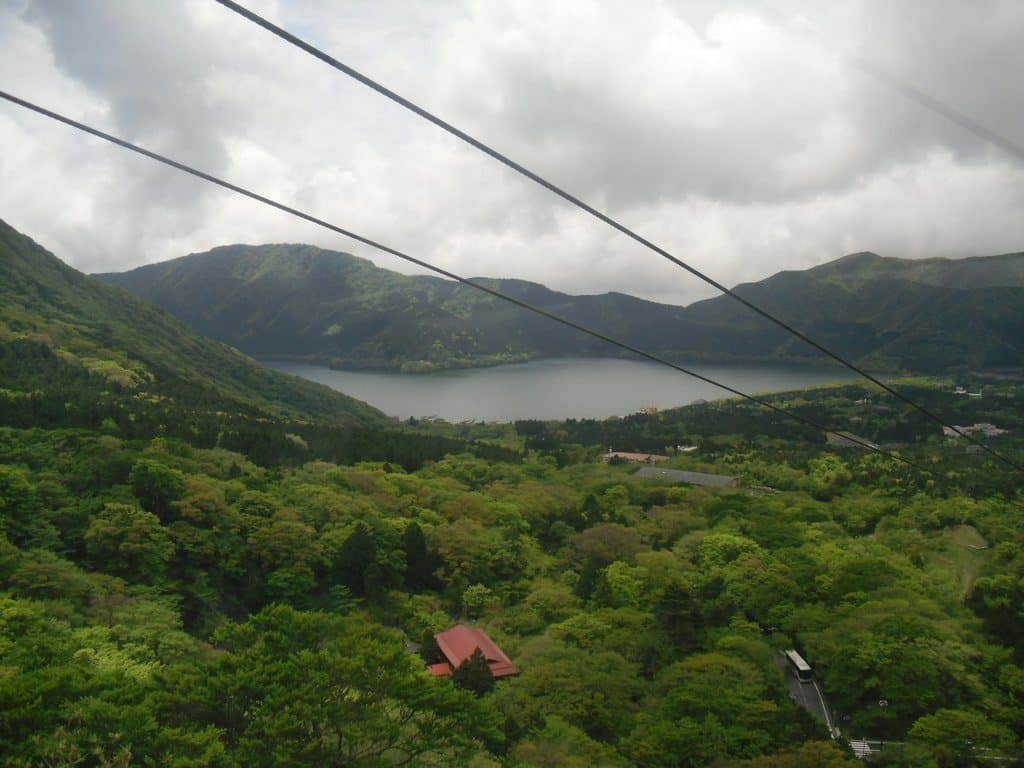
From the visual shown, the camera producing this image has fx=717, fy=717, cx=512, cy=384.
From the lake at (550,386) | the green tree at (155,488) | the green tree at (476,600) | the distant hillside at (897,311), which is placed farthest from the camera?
the distant hillside at (897,311)

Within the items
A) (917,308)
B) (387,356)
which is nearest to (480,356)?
(387,356)

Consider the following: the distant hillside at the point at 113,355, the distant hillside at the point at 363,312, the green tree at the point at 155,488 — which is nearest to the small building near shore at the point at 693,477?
the green tree at the point at 155,488

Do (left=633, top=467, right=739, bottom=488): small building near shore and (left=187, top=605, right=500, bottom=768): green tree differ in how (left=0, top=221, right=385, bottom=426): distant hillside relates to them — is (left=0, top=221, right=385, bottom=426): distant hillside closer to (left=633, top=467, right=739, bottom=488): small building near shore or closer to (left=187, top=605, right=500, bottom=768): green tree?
(left=187, top=605, right=500, bottom=768): green tree

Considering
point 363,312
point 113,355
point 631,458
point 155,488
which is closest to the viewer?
point 155,488

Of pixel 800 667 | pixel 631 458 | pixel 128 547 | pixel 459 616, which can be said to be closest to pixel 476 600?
pixel 459 616

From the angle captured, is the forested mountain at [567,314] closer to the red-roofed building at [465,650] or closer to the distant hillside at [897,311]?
the distant hillside at [897,311]

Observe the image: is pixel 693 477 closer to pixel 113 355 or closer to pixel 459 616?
pixel 459 616
